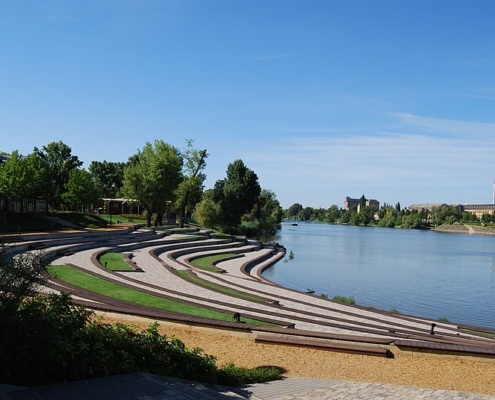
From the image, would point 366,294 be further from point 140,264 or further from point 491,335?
point 140,264

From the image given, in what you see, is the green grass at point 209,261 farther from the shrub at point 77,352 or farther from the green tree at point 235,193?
the green tree at point 235,193

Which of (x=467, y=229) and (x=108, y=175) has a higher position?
(x=108, y=175)

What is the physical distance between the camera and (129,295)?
16.9m

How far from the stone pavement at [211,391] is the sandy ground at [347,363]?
923 millimetres

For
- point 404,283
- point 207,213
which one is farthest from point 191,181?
point 404,283

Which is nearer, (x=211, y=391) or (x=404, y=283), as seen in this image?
(x=211, y=391)

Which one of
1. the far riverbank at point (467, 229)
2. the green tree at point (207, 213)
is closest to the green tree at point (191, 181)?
the green tree at point (207, 213)

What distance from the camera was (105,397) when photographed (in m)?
→ 6.12

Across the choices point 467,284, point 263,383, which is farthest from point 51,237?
point 467,284

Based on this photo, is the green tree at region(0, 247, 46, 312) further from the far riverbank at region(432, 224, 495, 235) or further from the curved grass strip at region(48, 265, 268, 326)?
the far riverbank at region(432, 224, 495, 235)

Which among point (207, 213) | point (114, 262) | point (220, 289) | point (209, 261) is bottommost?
point (209, 261)

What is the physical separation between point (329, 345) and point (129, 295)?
8.00 m

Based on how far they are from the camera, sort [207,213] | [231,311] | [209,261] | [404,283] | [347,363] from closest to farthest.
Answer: [347,363] < [231,311] < [404,283] < [209,261] < [207,213]

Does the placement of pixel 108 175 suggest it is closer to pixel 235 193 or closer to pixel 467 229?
pixel 235 193
